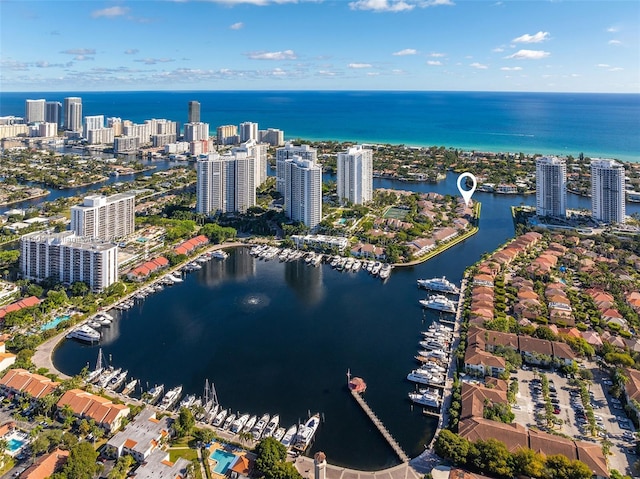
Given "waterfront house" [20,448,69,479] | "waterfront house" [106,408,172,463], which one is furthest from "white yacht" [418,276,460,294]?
"waterfront house" [20,448,69,479]

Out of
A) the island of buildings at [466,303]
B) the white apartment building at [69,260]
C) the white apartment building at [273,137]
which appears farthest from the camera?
the white apartment building at [273,137]

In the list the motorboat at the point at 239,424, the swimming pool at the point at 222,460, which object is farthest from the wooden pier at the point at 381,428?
the swimming pool at the point at 222,460

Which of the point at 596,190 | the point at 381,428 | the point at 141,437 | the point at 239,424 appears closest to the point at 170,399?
the point at 141,437

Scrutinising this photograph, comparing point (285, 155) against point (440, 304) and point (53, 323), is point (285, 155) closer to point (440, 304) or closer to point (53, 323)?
point (440, 304)

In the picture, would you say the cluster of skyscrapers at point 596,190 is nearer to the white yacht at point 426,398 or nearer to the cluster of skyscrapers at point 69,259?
the white yacht at point 426,398

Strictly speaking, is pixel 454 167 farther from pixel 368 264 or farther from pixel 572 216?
pixel 368 264

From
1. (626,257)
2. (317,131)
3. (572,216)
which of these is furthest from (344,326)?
(317,131)

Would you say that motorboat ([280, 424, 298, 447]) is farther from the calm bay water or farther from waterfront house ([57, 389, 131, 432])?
waterfront house ([57, 389, 131, 432])
